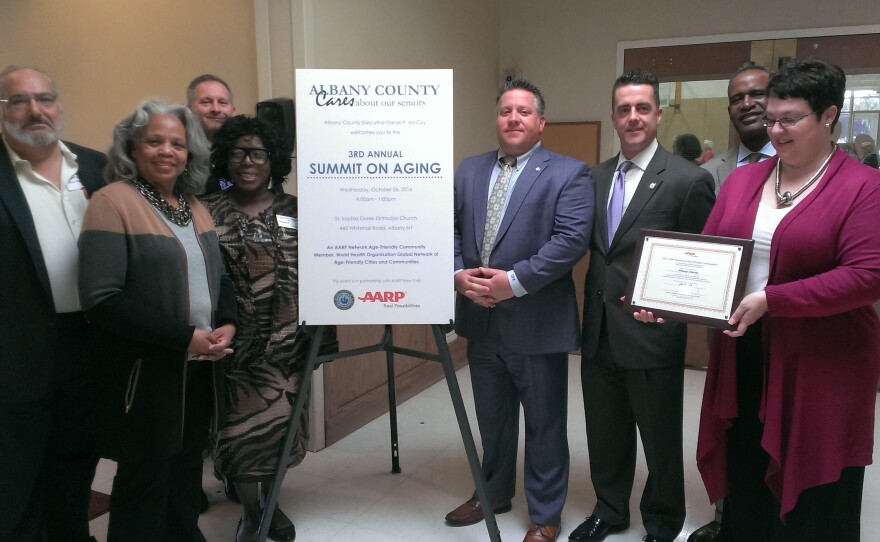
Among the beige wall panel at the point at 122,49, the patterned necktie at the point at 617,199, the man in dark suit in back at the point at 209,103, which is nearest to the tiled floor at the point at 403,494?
Result: the patterned necktie at the point at 617,199

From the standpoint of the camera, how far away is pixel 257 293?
232 centimetres

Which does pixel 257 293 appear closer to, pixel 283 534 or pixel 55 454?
pixel 55 454

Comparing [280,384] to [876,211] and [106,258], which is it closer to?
[106,258]

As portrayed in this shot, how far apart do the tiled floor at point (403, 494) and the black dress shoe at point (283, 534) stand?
39 mm

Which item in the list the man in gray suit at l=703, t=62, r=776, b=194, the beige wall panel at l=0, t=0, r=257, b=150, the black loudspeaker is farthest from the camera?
the beige wall panel at l=0, t=0, r=257, b=150

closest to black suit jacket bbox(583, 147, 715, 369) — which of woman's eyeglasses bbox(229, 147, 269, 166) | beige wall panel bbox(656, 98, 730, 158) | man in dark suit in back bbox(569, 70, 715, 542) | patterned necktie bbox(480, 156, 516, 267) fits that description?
man in dark suit in back bbox(569, 70, 715, 542)

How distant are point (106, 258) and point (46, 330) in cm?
34

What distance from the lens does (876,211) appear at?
1.65 m

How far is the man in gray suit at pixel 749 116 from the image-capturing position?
2.45m

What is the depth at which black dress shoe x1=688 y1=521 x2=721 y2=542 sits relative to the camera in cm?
252

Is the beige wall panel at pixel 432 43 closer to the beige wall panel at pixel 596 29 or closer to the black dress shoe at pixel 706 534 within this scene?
→ the beige wall panel at pixel 596 29

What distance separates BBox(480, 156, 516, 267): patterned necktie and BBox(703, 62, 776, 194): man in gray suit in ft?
2.80

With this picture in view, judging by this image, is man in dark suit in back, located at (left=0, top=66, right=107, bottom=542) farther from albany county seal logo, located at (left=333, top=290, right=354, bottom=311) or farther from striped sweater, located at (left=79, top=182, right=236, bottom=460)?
albany county seal logo, located at (left=333, top=290, right=354, bottom=311)

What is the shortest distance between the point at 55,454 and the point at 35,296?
0.57 metres
